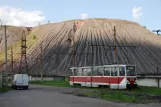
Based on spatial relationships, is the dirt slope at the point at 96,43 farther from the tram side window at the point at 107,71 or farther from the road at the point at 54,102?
the road at the point at 54,102

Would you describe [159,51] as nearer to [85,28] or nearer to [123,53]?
[123,53]

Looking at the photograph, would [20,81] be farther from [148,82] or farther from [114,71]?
[148,82]

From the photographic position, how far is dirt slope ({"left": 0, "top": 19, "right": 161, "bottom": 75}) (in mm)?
109125

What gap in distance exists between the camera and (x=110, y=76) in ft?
143

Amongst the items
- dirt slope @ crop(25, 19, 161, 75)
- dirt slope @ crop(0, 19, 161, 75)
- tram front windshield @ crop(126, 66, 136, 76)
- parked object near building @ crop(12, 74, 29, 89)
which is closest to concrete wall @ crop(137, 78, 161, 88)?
A: tram front windshield @ crop(126, 66, 136, 76)

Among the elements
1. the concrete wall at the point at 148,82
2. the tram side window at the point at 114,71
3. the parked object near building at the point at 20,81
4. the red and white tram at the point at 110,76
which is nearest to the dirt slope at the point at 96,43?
the red and white tram at the point at 110,76

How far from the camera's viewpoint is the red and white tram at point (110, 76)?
135 ft

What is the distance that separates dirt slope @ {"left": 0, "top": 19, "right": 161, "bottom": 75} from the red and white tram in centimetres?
4693

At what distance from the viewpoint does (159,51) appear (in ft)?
392

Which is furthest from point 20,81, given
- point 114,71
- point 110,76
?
point 114,71

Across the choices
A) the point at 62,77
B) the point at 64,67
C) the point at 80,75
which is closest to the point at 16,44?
the point at 64,67

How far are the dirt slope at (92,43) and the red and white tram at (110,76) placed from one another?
46932mm

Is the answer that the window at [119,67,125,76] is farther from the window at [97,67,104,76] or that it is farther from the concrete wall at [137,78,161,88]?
the concrete wall at [137,78,161,88]

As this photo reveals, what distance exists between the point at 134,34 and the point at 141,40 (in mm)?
6083
